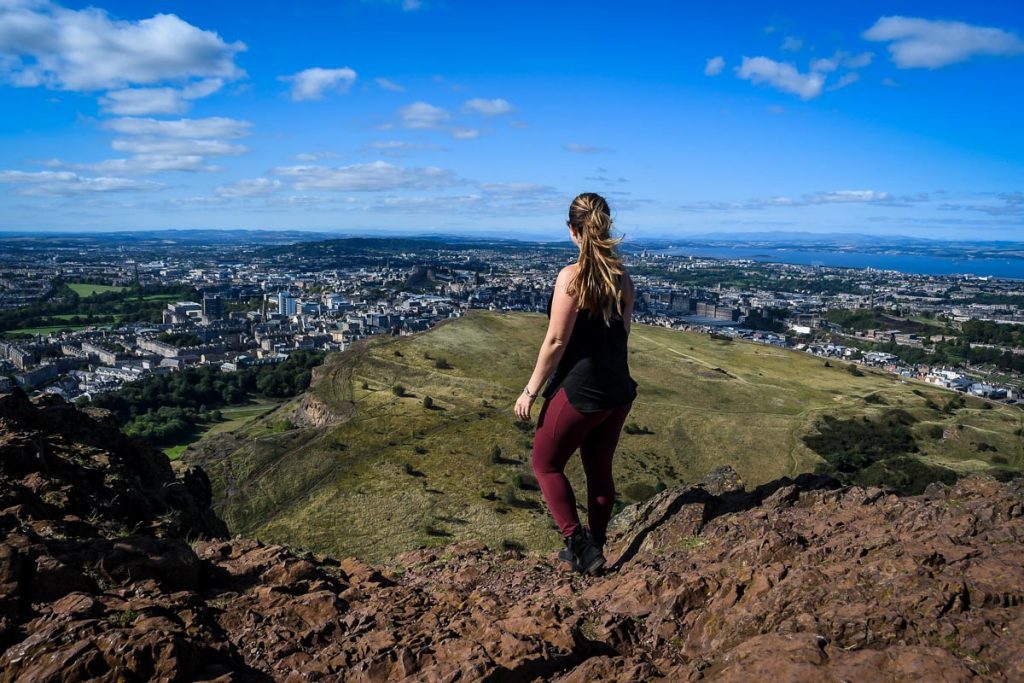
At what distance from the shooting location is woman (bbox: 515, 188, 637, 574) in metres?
5.74

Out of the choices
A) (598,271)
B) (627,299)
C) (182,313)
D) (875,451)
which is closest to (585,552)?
(627,299)

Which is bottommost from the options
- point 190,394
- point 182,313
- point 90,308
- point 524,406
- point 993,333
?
point 190,394

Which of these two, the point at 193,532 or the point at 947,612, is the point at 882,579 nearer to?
the point at 947,612

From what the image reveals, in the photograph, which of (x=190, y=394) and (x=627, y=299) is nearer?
(x=627, y=299)

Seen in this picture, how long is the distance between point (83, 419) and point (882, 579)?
9807mm

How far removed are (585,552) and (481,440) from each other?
25159 millimetres

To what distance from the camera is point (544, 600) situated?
5.90m

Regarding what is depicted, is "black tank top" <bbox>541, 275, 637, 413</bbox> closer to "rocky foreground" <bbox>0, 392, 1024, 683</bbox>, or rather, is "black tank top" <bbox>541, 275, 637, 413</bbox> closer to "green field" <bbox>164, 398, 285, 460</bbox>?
"rocky foreground" <bbox>0, 392, 1024, 683</bbox>

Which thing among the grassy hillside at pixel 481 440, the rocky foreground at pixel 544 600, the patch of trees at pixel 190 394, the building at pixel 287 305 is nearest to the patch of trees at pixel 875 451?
the grassy hillside at pixel 481 440

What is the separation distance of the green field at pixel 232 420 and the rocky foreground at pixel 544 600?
4082 cm

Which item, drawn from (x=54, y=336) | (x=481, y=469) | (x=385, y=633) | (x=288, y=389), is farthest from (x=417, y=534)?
(x=54, y=336)

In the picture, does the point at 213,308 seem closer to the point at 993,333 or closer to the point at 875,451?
the point at 875,451

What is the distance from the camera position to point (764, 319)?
427 ft

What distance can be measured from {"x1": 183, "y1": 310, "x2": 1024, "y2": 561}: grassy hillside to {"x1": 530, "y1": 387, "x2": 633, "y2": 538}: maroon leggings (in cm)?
1216
